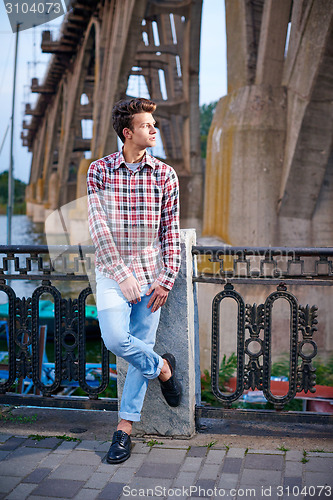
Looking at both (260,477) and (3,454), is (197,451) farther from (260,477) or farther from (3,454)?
(3,454)

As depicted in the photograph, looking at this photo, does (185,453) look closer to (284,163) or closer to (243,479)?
(243,479)

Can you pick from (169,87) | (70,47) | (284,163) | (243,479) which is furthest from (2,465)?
(70,47)

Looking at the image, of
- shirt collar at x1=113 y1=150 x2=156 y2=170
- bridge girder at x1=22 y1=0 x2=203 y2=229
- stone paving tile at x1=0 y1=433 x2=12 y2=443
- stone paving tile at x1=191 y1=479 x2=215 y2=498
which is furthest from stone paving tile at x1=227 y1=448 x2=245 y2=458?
bridge girder at x1=22 y1=0 x2=203 y2=229

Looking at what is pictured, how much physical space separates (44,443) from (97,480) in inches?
27.2

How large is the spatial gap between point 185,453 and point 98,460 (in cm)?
53

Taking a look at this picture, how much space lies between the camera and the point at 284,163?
1061 cm

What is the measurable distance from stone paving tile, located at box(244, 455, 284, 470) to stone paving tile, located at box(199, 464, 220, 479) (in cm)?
17

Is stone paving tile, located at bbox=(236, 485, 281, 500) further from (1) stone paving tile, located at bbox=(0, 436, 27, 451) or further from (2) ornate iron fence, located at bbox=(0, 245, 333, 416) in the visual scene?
(1) stone paving tile, located at bbox=(0, 436, 27, 451)

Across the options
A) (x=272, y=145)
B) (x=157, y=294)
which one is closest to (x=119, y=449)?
(x=157, y=294)

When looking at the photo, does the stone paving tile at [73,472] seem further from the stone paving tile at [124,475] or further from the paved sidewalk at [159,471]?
the stone paving tile at [124,475]

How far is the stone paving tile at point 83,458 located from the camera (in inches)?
139

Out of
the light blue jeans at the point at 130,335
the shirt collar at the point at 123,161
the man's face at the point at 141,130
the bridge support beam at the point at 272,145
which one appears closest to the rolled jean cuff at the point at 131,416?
the light blue jeans at the point at 130,335

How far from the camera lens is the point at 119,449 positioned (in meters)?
3.57

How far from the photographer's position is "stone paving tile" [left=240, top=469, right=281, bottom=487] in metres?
3.20
